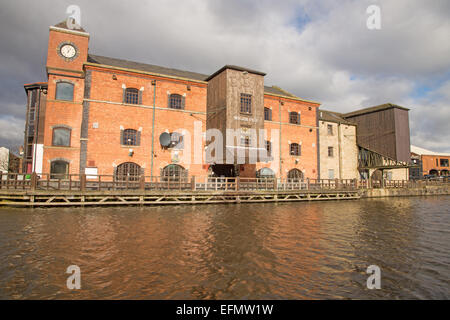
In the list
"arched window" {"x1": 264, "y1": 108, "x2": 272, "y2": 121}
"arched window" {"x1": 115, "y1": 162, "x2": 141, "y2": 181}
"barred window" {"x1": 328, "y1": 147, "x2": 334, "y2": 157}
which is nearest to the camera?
"arched window" {"x1": 115, "y1": 162, "x2": 141, "y2": 181}

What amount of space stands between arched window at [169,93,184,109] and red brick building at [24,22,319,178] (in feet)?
0.29

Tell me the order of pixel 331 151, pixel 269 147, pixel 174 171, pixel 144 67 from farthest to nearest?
pixel 331 151 → pixel 269 147 → pixel 144 67 → pixel 174 171

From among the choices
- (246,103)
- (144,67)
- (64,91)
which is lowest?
(246,103)

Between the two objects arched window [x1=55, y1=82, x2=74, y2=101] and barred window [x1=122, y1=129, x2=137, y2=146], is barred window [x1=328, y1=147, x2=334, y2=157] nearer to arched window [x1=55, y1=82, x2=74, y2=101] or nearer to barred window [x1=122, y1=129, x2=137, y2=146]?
barred window [x1=122, y1=129, x2=137, y2=146]

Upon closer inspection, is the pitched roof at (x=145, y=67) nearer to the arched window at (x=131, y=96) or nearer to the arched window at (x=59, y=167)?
the arched window at (x=131, y=96)

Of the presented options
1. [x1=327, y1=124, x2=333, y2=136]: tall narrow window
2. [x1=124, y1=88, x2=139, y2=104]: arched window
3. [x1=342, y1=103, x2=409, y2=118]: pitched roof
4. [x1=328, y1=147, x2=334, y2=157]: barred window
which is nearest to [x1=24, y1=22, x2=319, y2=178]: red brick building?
[x1=124, y1=88, x2=139, y2=104]: arched window

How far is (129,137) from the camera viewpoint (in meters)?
21.1

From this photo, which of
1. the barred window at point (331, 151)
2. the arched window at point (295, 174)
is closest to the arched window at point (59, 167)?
the arched window at point (295, 174)

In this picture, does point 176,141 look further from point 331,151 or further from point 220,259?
point 331,151

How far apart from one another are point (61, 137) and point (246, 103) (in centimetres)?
1501

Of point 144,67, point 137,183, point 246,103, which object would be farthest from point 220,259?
point 144,67

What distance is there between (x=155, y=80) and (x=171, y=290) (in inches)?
802

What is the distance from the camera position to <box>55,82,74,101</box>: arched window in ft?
68.7

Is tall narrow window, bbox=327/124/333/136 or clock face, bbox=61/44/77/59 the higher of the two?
clock face, bbox=61/44/77/59
